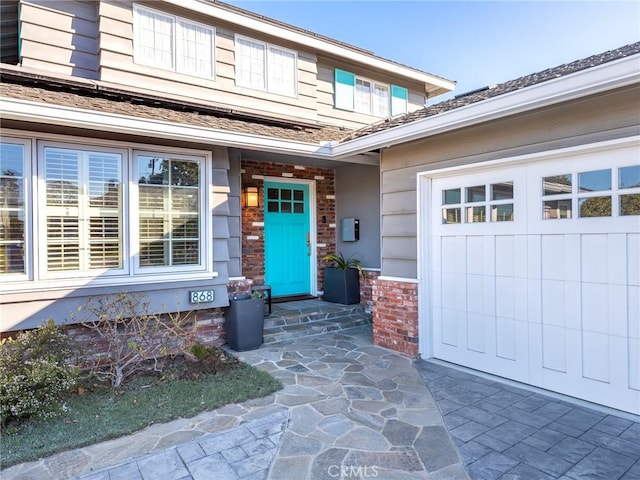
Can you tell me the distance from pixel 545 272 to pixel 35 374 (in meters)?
4.71

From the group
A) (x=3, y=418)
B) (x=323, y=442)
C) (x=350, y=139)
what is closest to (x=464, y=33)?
(x=350, y=139)

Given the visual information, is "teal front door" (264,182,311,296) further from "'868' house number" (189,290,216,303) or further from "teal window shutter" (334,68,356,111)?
"'868' house number" (189,290,216,303)

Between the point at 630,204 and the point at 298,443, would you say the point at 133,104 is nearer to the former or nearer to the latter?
the point at 298,443

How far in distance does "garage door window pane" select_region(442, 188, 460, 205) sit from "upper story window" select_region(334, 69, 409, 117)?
410 centimetres

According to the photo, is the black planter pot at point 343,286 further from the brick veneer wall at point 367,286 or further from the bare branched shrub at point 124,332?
the bare branched shrub at point 124,332

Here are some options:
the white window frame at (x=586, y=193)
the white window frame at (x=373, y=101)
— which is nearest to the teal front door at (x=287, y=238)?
the white window frame at (x=373, y=101)

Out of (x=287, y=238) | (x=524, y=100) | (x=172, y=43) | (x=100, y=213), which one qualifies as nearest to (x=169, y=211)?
(x=100, y=213)

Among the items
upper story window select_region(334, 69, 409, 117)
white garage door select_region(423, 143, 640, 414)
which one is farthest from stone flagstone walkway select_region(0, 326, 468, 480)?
upper story window select_region(334, 69, 409, 117)

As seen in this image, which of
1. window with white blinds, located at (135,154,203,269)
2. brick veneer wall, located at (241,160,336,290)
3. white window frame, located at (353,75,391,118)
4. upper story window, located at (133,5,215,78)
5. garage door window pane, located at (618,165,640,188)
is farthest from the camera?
white window frame, located at (353,75,391,118)

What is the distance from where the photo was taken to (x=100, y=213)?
4625 millimetres

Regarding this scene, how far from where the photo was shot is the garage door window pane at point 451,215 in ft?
15.4

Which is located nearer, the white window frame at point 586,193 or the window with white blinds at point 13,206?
the white window frame at point 586,193

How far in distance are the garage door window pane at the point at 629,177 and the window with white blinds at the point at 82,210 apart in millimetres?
5164

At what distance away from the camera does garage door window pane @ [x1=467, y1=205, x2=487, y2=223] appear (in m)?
4.42
